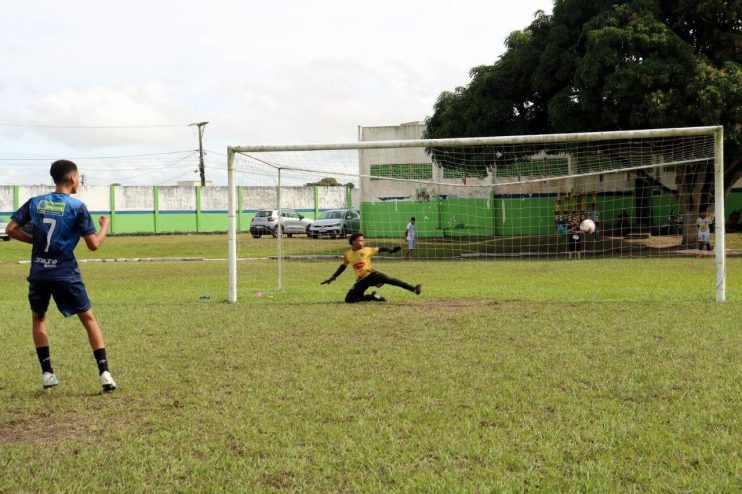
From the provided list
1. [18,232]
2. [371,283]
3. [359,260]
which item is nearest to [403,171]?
[359,260]

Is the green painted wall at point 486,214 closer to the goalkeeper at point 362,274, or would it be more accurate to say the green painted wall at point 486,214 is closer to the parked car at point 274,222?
the parked car at point 274,222

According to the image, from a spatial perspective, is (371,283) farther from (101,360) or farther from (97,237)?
(97,237)

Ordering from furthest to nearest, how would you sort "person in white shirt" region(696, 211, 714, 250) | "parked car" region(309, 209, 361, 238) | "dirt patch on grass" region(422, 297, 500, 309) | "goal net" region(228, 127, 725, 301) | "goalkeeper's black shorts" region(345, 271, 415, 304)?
"parked car" region(309, 209, 361, 238) → "person in white shirt" region(696, 211, 714, 250) → "goal net" region(228, 127, 725, 301) → "goalkeeper's black shorts" region(345, 271, 415, 304) → "dirt patch on grass" region(422, 297, 500, 309)

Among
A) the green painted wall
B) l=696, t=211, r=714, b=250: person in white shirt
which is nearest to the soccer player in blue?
the green painted wall

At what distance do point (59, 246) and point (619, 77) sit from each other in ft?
66.4

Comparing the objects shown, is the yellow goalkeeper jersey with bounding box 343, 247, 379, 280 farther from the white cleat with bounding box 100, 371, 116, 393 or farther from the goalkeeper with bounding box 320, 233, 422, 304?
the white cleat with bounding box 100, 371, 116, 393

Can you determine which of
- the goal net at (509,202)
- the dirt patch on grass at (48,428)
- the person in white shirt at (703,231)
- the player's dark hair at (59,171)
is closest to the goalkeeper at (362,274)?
the goal net at (509,202)

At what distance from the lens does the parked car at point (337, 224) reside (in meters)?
34.5

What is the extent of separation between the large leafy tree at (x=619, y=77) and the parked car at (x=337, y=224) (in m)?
8.23

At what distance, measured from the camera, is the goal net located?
54.7 ft

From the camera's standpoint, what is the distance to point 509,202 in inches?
1283

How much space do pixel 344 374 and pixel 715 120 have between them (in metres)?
19.4

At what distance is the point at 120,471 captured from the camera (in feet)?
13.8

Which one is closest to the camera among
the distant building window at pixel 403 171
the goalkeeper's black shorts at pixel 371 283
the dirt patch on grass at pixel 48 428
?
the dirt patch on grass at pixel 48 428
